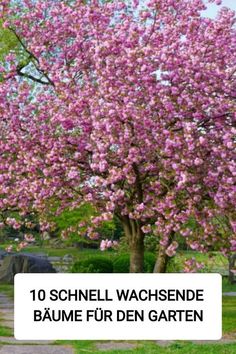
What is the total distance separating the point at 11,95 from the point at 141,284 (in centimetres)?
1056

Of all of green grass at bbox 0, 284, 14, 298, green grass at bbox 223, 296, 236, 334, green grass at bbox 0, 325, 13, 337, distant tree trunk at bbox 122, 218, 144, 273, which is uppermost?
distant tree trunk at bbox 122, 218, 144, 273

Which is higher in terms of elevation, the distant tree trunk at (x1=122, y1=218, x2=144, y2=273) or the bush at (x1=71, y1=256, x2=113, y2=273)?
the distant tree trunk at (x1=122, y1=218, x2=144, y2=273)

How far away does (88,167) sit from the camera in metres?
17.8

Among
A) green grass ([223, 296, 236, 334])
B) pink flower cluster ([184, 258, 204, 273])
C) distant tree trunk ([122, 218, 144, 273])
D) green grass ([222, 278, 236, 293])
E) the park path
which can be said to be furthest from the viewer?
green grass ([222, 278, 236, 293])

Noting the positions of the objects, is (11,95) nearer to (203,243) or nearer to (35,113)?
(35,113)

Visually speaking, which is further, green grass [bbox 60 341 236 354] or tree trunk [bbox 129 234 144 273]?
tree trunk [bbox 129 234 144 273]

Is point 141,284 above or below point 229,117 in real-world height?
below

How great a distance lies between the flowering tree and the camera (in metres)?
15.8

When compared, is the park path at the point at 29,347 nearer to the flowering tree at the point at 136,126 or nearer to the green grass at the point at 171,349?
the green grass at the point at 171,349

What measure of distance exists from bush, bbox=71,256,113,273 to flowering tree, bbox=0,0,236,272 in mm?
10076

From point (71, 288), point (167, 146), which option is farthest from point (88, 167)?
point (71, 288)

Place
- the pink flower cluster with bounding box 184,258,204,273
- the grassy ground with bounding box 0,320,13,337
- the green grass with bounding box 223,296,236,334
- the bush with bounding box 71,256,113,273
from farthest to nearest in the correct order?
the bush with bounding box 71,256,113,273 < the green grass with bounding box 223,296,236,334 < the pink flower cluster with bounding box 184,258,204,273 < the grassy ground with bounding box 0,320,13,337

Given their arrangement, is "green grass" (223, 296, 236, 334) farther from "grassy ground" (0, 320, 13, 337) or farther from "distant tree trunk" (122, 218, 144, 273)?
"grassy ground" (0, 320, 13, 337)

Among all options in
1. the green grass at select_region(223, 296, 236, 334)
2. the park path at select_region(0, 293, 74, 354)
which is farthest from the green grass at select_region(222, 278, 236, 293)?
the park path at select_region(0, 293, 74, 354)
